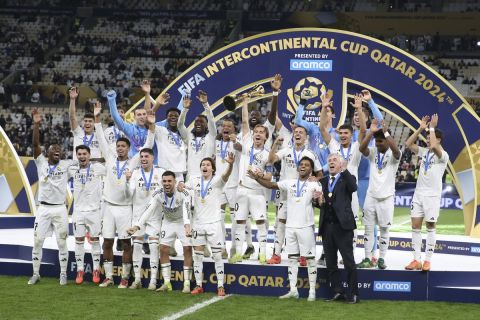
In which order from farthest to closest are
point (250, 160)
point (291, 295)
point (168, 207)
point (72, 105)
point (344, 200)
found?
point (72, 105) < point (250, 160) < point (168, 207) < point (291, 295) < point (344, 200)

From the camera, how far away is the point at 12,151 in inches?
706

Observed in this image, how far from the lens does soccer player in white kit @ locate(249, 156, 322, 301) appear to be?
11008mm

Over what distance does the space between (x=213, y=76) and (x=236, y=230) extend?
4.27 m

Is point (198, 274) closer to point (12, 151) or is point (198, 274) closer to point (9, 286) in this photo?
point (9, 286)

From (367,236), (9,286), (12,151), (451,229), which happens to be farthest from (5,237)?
(451,229)

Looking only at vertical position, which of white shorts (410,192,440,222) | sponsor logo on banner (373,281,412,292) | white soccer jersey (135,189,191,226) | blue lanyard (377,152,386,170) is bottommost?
sponsor logo on banner (373,281,412,292)

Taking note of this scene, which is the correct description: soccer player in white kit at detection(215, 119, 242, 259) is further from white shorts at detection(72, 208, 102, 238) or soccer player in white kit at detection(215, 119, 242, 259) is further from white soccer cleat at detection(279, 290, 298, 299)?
white shorts at detection(72, 208, 102, 238)

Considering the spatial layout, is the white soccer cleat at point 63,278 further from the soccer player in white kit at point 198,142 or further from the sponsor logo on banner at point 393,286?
the sponsor logo on banner at point 393,286

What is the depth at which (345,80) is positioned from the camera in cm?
1519

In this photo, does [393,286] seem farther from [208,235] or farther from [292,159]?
[208,235]

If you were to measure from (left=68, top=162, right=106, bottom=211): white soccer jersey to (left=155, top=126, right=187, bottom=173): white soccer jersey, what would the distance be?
40.0 inches

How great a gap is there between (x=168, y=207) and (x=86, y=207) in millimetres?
1297

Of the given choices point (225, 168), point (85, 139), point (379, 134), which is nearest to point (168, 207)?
point (225, 168)

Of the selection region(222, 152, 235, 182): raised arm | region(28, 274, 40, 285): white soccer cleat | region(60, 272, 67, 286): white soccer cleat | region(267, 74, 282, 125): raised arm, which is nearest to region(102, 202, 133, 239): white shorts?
region(60, 272, 67, 286): white soccer cleat
